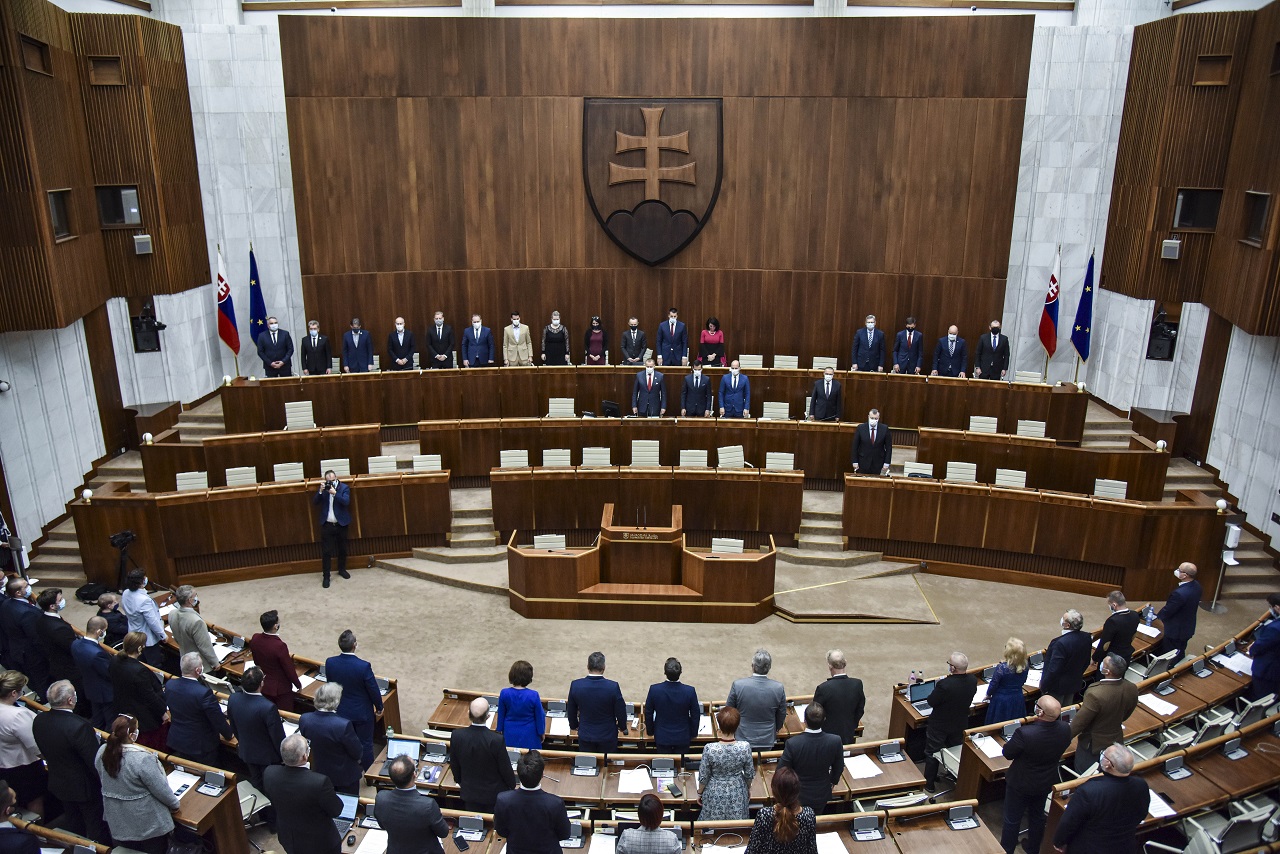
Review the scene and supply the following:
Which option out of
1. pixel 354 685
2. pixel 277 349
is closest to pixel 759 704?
pixel 354 685

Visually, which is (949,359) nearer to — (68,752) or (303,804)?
(303,804)

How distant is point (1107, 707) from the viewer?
5305 mm

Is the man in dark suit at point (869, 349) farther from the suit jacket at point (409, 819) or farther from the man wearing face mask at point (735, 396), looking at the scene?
the suit jacket at point (409, 819)

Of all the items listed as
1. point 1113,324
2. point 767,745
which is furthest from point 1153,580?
point 767,745

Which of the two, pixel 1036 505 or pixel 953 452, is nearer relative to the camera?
pixel 1036 505

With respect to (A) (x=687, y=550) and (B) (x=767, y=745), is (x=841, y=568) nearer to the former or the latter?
(A) (x=687, y=550)

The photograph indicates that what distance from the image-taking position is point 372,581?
9695 millimetres

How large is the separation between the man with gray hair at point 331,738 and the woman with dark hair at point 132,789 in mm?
727

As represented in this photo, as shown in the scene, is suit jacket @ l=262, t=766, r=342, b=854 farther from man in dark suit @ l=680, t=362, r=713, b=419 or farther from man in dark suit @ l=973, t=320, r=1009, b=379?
man in dark suit @ l=973, t=320, r=1009, b=379

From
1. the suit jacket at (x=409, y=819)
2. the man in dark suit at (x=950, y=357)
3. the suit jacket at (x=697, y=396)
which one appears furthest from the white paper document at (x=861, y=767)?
the man in dark suit at (x=950, y=357)

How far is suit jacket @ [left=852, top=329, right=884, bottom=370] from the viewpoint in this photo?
39.6 ft

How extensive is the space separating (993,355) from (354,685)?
357 inches

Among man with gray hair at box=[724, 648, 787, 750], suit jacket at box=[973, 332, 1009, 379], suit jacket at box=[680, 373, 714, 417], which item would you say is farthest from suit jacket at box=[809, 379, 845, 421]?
man with gray hair at box=[724, 648, 787, 750]

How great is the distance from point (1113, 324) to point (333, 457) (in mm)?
10272
